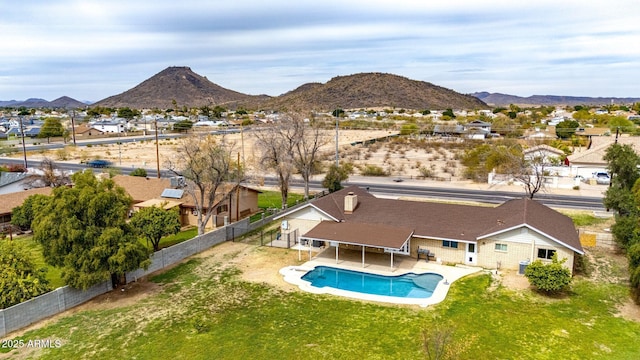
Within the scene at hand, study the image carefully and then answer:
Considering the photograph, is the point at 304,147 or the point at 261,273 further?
the point at 304,147

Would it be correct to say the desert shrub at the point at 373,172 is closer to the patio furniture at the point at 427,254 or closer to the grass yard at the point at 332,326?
the patio furniture at the point at 427,254

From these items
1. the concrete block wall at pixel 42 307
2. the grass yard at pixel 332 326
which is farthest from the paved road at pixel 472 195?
the concrete block wall at pixel 42 307

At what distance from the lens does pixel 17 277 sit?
2239cm

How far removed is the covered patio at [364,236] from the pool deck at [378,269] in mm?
492

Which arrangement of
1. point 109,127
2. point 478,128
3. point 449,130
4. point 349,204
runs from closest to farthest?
point 349,204 → point 449,130 → point 478,128 → point 109,127

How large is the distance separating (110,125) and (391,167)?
349ft

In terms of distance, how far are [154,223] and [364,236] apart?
1463 centimetres

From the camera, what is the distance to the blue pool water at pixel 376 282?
27.0 m

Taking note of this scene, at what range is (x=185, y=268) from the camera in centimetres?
3077

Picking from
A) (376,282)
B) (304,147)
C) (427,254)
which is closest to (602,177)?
(304,147)

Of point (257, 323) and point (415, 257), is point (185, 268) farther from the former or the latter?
point (415, 257)

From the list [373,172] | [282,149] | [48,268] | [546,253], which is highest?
[282,149]

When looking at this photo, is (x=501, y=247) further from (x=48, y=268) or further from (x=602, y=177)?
(x=602, y=177)

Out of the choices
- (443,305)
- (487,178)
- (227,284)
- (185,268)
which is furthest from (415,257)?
(487,178)
